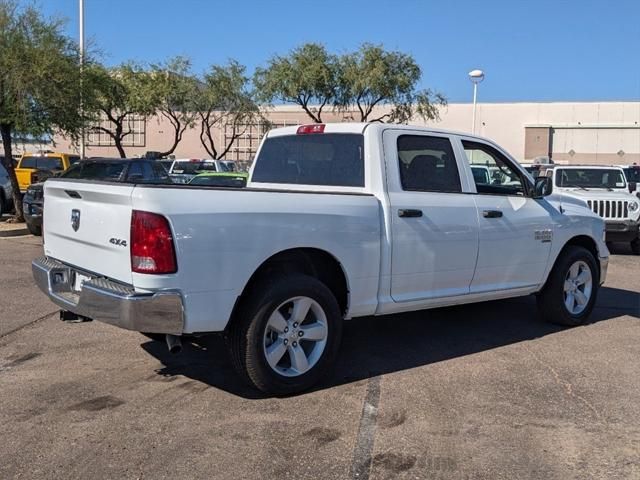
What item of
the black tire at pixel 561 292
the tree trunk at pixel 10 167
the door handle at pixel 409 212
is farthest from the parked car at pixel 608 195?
the tree trunk at pixel 10 167

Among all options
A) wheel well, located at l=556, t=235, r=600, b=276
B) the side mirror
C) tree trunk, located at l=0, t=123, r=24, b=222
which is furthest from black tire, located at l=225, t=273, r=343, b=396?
tree trunk, located at l=0, t=123, r=24, b=222

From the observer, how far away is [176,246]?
4121 mm

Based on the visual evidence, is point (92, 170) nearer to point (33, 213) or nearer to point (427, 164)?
point (33, 213)

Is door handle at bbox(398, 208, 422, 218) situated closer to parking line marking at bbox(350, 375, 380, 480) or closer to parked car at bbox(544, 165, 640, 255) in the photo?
parking line marking at bbox(350, 375, 380, 480)

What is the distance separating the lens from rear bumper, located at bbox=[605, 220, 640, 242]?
13.3 m

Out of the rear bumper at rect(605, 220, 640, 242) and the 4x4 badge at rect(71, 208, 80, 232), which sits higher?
the 4x4 badge at rect(71, 208, 80, 232)

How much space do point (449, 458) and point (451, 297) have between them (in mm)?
2048

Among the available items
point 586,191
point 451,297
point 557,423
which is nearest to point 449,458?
point 557,423

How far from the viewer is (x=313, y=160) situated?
596cm

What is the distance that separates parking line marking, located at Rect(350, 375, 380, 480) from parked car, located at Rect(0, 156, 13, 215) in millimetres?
14507

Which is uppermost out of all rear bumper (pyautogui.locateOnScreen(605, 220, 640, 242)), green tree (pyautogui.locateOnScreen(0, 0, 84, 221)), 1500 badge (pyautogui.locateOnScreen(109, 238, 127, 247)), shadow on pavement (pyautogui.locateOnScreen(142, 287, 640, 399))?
green tree (pyautogui.locateOnScreen(0, 0, 84, 221))

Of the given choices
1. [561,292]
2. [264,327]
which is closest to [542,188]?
[561,292]

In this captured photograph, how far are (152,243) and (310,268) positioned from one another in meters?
1.40

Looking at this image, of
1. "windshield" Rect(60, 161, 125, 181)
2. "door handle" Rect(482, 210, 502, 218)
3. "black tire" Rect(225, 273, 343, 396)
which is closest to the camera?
"black tire" Rect(225, 273, 343, 396)
